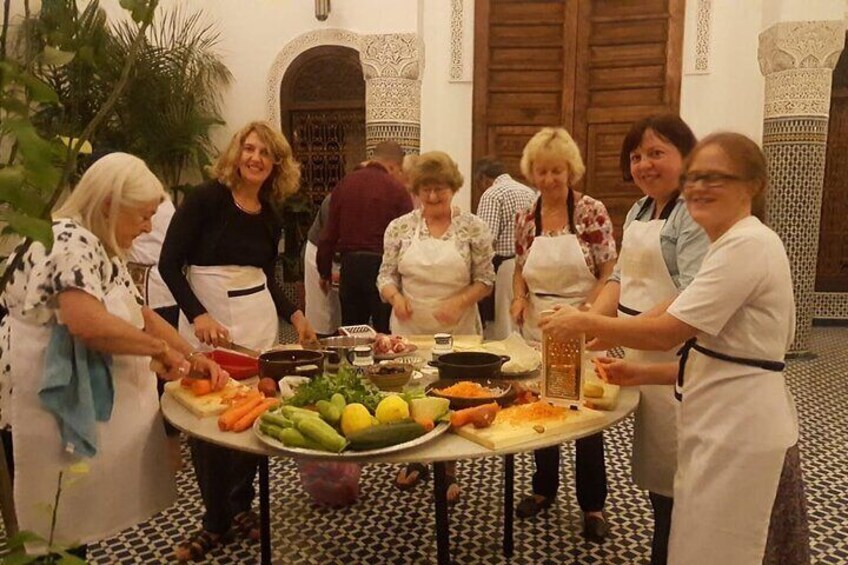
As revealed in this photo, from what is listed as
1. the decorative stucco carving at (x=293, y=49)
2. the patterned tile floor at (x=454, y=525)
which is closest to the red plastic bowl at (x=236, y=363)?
the patterned tile floor at (x=454, y=525)

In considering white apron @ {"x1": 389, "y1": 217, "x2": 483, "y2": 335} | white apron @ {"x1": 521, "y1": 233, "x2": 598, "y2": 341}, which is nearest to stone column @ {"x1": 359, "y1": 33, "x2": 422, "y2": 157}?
white apron @ {"x1": 389, "y1": 217, "x2": 483, "y2": 335}

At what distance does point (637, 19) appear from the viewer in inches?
259

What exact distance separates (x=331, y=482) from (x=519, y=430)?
1.76 m

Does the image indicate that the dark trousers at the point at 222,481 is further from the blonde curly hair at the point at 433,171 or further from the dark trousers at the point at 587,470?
the blonde curly hair at the point at 433,171

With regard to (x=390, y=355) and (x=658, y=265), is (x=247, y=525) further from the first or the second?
(x=658, y=265)

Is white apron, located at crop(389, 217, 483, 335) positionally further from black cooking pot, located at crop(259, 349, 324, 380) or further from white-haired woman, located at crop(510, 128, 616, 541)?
black cooking pot, located at crop(259, 349, 324, 380)

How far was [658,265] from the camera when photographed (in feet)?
7.70

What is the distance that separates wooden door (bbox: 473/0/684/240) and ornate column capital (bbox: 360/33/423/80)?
0.77 m

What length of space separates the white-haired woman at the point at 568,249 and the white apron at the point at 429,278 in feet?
1.03

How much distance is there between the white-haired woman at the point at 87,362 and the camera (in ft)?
6.10

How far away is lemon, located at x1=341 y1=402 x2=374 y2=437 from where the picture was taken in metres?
1.73

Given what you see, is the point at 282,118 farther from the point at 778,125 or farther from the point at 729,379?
the point at 729,379

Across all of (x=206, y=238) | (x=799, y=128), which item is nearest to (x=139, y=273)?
(x=206, y=238)

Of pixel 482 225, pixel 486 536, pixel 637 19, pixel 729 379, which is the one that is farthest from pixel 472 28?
pixel 729 379
